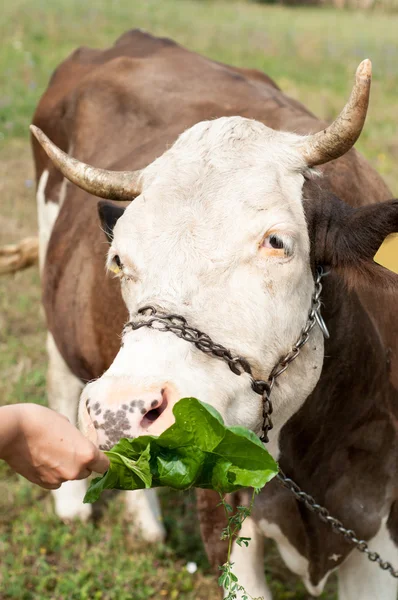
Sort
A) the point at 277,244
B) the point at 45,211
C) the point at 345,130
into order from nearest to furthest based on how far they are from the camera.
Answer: the point at 277,244 → the point at 345,130 → the point at 45,211

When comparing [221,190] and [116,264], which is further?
[116,264]

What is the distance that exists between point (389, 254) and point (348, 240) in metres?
0.16

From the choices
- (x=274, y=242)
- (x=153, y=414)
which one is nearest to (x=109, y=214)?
(x=274, y=242)

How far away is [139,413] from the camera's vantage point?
2201 millimetres

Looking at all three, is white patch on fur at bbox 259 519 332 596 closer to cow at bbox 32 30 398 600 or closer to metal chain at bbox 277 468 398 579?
cow at bbox 32 30 398 600

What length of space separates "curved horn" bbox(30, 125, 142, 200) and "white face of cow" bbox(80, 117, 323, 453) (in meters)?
0.14

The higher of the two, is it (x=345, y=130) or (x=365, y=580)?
(x=345, y=130)

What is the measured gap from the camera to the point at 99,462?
7.17 feet

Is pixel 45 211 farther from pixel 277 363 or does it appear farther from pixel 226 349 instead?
pixel 226 349

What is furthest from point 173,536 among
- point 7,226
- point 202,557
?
point 7,226

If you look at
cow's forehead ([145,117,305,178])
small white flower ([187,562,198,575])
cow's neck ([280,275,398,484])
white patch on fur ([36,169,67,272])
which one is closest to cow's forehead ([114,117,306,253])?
cow's forehead ([145,117,305,178])

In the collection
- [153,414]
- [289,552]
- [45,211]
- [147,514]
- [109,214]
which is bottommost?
[147,514]

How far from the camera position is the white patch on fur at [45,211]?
5199 mm

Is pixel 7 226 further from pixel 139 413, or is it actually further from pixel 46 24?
pixel 46 24
